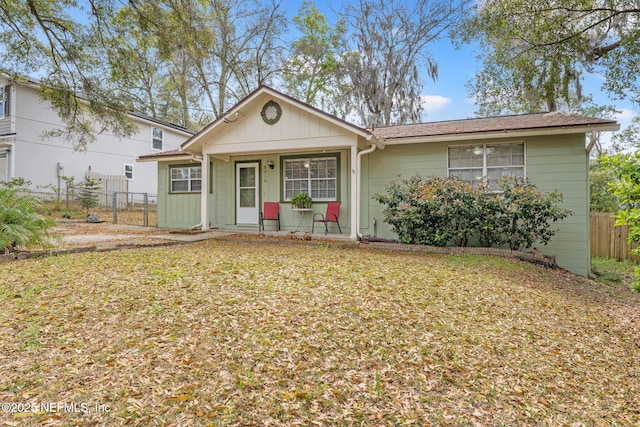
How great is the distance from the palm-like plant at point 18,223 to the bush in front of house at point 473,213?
684 cm

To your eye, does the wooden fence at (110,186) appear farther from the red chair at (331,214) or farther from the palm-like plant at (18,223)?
the red chair at (331,214)

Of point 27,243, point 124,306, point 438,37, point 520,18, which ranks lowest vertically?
point 124,306

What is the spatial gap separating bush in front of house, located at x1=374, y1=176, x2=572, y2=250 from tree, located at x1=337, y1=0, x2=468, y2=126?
39.2ft

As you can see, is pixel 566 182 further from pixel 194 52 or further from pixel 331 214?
pixel 194 52

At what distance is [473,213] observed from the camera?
7348mm

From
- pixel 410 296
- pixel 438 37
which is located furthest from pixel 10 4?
pixel 438 37

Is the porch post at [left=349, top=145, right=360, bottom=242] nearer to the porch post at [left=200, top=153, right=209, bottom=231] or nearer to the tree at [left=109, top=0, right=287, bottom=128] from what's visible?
the porch post at [left=200, top=153, right=209, bottom=231]

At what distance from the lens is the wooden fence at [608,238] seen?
10.1 metres

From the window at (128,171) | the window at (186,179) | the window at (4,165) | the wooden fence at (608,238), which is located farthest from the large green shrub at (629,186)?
the window at (128,171)

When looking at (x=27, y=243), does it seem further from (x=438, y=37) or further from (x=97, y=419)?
(x=438, y=37)

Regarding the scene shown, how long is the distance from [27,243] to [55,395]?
196 inches

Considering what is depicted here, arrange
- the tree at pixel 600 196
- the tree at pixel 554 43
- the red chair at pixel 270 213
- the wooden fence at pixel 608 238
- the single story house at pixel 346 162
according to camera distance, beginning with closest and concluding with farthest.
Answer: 1. the single story house at pixel 346 162
2. the tree at pixel 554 43
3. the wooden fence at pixel 608 238
4. the red chair at pixel 270 213
5. the tree at pixel 600 196

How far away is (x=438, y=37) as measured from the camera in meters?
18.5

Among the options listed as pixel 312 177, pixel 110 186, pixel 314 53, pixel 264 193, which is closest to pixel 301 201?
pixel 312 177
